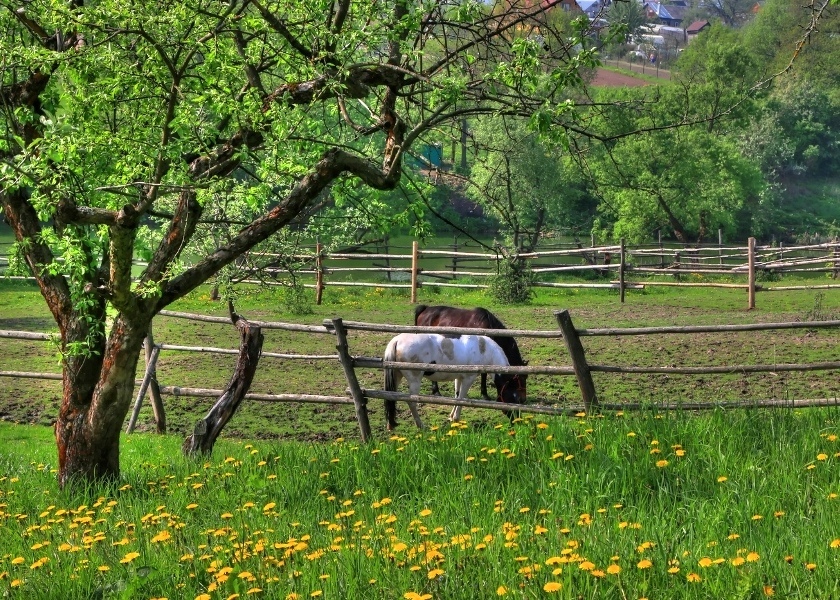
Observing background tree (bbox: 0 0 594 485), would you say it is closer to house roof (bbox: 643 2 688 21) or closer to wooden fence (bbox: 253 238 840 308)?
wooden fence (bbox: 253 238 840 308)

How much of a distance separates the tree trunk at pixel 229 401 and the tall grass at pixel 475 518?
60cm

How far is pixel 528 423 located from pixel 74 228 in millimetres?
2996

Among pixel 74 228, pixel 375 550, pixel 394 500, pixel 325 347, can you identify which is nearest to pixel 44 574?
pixel 375 550

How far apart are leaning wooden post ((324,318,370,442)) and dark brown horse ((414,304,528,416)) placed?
1931 millimetres

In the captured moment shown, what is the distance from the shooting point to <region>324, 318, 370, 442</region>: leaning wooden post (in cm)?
831

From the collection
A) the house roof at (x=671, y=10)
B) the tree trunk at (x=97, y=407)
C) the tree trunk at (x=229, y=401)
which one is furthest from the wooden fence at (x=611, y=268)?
the house roof at (x=671, y=10)

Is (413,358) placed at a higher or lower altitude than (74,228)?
lower

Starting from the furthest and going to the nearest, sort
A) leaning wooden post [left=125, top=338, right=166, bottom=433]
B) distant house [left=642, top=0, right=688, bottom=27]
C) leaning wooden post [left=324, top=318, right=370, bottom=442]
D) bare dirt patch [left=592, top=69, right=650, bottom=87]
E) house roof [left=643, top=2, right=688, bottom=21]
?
house roof [left=643, top=2, right=688, bottom=21], distant house [left=642, top=0, right=688, bottom=27], bare dirt patch [left=592, top=69, right=650, bottom=87], leaning wooden post [left=125, top=338, right=166, bottom=433], leaning wooden post [left=324, top=318, right=370, bottom=442]

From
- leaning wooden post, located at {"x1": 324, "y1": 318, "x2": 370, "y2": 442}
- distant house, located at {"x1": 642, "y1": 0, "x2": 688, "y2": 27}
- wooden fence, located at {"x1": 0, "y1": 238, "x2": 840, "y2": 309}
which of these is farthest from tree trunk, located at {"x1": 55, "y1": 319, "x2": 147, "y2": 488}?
distant house, located at {"x1": 642, "y1": 0, "x2": 688, "y2": 27}

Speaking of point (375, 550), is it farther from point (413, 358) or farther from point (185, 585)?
point (413, 358)

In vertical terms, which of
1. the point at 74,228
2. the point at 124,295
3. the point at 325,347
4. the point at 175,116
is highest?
the point at 175,116

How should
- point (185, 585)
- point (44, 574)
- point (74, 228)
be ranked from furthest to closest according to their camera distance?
1. point (74, 228)
2. point (44, 574)
3. point (185, 585)

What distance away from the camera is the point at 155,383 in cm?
1004

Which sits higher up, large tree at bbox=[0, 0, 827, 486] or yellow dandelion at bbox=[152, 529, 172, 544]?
large tree at bbox=[0, 0, 827, 486]
